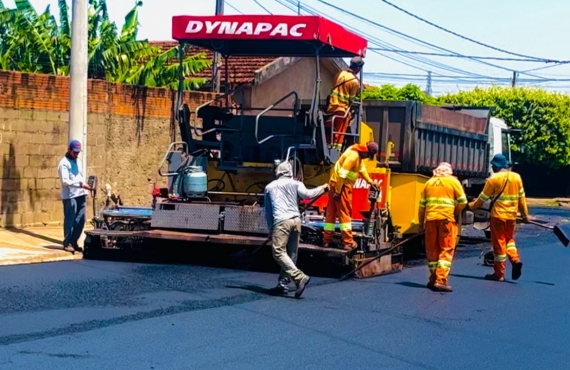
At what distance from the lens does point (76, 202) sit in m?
12.7

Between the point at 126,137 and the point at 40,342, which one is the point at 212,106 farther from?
the point at 40,342

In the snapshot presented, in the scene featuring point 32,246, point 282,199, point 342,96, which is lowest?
point 32,246

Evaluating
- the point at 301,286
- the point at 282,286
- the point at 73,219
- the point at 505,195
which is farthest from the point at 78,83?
the point at 505,195

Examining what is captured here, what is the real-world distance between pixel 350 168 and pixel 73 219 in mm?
4017

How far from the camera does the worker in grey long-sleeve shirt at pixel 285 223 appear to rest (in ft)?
32.1

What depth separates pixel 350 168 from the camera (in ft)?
37.6

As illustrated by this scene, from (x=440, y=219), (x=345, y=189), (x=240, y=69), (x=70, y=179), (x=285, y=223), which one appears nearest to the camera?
(x=285, y=223)

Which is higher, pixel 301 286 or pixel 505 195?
pixel 505 195

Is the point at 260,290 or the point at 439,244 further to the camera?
the point at 439,244

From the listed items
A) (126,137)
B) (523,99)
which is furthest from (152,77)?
(523,99)

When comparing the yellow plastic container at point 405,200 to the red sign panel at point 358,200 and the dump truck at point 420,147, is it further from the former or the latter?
the red sign panel at point 358,200

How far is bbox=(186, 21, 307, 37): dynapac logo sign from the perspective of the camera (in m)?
11.5

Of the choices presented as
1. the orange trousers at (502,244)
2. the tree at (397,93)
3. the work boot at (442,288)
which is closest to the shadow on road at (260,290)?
the work boot at (442,288)

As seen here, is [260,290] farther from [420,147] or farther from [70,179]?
[420,147]
